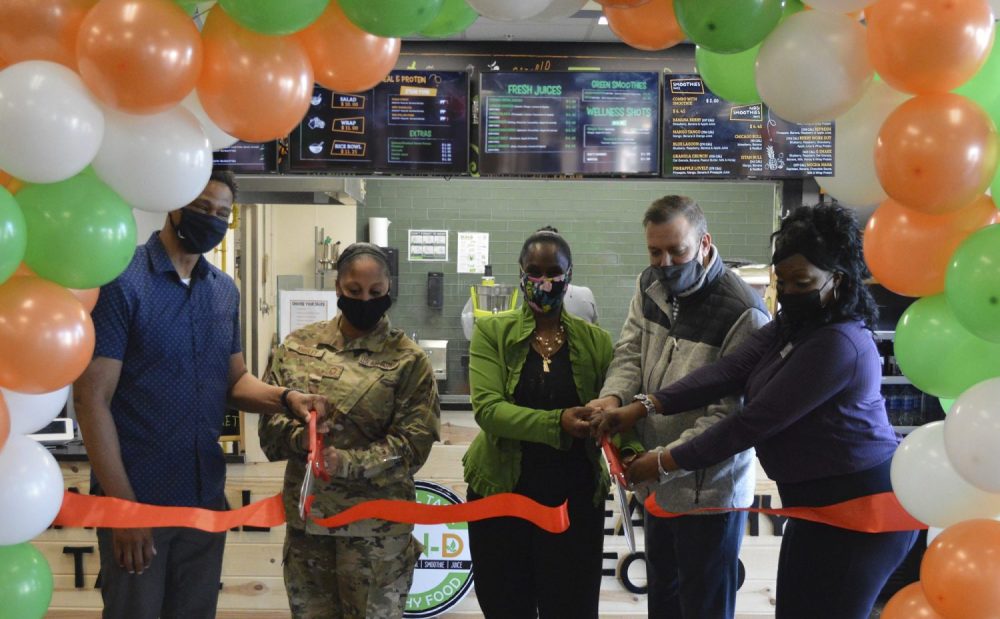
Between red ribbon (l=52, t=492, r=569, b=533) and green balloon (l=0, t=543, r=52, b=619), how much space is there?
1.16 ft

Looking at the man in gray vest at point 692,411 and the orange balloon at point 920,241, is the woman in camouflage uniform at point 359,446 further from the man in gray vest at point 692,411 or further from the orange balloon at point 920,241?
the orange balloon at point 920,241

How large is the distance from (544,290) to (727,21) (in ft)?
3.43

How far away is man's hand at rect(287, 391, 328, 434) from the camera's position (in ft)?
7.64

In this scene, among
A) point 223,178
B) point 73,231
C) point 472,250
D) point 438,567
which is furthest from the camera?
point 472,250

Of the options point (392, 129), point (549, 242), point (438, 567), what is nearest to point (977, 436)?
point (549, 242)

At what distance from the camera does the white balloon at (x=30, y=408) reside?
170 centimetres

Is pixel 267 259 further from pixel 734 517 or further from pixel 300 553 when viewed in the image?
pixel 734 517

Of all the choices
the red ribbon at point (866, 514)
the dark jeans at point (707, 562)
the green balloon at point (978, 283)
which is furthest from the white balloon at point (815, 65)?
the dark jeans at point (707, 562)

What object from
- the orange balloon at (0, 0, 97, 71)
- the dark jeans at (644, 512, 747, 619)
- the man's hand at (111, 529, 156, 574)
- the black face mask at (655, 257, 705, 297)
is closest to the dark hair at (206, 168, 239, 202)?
the orange balloon at (0, 0, 97, 71)

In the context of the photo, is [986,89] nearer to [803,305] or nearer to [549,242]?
[803,305]

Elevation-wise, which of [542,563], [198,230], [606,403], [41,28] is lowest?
[542,563]

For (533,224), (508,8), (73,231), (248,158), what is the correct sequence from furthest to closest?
1. (533,224)
2. (248,158)
3. (508,8)
4. (73,231)

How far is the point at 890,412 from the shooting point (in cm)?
414

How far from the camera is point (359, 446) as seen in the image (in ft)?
8.19
